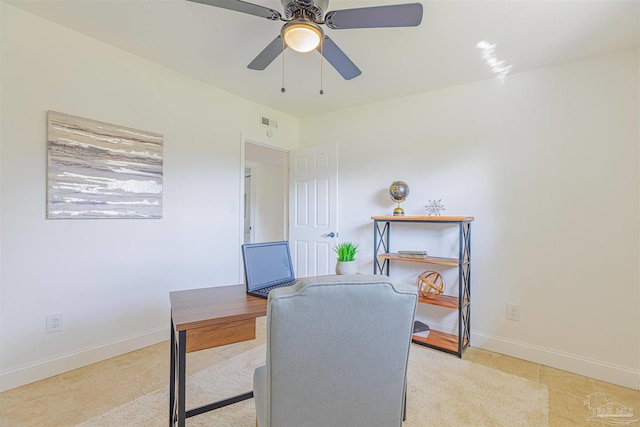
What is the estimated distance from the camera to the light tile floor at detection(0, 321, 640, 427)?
1.71m

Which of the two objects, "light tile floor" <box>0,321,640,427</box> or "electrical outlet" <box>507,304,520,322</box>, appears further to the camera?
"electrical outlet" <box>507,304,520,322</box>

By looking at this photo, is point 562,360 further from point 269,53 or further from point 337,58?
point 269,53

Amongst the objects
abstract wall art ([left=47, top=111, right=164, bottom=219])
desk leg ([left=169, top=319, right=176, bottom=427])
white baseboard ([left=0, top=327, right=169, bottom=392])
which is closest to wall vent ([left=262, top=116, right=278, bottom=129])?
abstract wall art ([left=47, top=111, right=164, bottom=219])

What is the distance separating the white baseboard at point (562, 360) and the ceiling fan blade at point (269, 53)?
2809mm

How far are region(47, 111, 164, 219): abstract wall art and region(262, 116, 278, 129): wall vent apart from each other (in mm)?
1246

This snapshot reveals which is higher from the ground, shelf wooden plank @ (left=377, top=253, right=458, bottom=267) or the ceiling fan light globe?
the ceiling fan light globe

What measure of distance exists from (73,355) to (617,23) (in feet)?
14.2

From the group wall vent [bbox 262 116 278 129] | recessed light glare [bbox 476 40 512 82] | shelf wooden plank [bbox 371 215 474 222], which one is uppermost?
recessed light glare [bbox 476 40 512 82]

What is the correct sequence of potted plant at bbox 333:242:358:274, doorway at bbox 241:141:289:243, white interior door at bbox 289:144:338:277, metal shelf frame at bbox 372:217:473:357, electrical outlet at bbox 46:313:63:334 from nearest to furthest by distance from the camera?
potted plant at bbox 333:242:358:274 < electrical outlet at bbox 46:313:63:334 < metal shelf frame at bbox 372:217:473:357 < white interior door at bbox 289:144:338:277 < doorway at bbox 241:141:289:243

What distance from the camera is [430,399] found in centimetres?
188

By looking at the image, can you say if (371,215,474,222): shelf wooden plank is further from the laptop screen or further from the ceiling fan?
the ceiling fan

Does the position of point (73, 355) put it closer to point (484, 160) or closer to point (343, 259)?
point (343, 259)

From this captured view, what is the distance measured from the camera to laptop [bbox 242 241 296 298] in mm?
1549

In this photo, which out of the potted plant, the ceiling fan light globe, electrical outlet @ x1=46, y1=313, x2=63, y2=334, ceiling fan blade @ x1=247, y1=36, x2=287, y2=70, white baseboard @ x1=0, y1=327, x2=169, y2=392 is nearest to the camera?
the ceiling fan light globe
